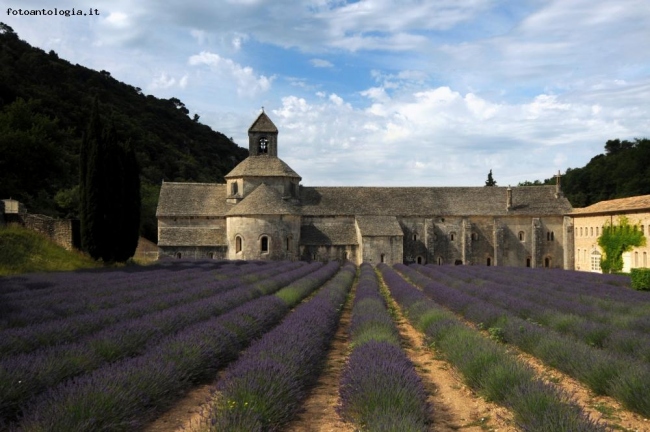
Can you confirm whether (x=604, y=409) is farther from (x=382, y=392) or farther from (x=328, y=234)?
(x=328, y=234)

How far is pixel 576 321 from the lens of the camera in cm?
1096

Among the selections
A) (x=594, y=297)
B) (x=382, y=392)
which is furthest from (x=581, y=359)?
(x=594, y=297)

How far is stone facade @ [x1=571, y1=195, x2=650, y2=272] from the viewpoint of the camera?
30.5m

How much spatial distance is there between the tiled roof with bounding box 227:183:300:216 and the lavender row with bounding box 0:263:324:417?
24.9 m

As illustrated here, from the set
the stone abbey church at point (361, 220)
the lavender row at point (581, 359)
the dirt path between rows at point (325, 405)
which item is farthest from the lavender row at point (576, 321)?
the stone abbey church at point (361, 220)

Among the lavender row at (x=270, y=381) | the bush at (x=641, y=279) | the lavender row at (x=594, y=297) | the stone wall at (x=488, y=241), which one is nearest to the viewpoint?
the lavender row at (x=270, y=381)

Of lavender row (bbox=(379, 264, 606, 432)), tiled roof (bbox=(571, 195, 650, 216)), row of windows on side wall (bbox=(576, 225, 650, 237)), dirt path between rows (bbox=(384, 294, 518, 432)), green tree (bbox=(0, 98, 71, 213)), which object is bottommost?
dirt path between rows (bbox=(384, 294, 518, 432))

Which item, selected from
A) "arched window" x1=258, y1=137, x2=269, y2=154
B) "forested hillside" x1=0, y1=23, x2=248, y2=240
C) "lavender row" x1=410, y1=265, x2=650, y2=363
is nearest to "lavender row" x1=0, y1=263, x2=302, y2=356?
"lavender row" x1=410, y1=265, x2=650, y2=363

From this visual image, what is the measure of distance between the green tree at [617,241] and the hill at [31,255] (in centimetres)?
2780

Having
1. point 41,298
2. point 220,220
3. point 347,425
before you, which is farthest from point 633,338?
point 220,220

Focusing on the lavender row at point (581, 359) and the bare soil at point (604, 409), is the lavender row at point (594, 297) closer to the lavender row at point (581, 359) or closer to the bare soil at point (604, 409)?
the lavender row at point (581, 359)

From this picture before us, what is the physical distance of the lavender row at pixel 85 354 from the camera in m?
5.29

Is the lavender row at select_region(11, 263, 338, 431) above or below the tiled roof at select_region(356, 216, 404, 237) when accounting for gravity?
below

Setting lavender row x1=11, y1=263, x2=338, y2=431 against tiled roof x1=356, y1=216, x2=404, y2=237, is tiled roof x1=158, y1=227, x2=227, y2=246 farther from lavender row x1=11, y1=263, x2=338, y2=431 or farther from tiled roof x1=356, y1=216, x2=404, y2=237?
lavender row x1=11, y1=263, x2=338, y2=431
